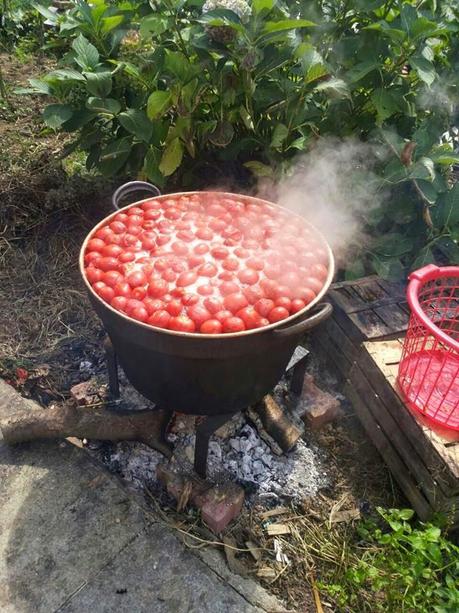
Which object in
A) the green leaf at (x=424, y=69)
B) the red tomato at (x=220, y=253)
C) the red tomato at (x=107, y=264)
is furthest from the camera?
the green leaf at (x=424, y=69)

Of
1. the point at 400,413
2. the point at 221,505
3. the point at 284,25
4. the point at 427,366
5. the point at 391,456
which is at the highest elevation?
the point at 284,25

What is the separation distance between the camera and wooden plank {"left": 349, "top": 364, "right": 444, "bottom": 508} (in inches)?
94.7

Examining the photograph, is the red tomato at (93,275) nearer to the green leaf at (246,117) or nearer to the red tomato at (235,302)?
the red tomato at (235,302)

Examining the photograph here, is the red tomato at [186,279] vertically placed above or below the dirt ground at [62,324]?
above

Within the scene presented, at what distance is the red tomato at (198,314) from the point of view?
208 centimetres

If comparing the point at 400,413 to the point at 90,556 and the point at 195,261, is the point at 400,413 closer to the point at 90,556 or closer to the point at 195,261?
the point at 195,261

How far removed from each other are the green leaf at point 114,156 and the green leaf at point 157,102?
0.32 m

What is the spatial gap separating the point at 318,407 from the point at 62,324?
1843 millimetres

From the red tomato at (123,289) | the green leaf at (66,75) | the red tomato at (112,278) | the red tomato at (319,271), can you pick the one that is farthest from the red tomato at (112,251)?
the green leaf at (66,75)

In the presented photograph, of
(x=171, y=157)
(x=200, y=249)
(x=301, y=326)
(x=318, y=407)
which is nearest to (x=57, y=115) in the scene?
(x=171, y=157)

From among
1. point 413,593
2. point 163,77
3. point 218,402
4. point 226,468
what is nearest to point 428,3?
point 163,77

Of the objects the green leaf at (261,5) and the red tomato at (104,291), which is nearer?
the red tomato at (104,291)

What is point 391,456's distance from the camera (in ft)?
8.86

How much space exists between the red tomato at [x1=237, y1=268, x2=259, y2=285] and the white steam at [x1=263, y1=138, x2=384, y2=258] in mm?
1258
